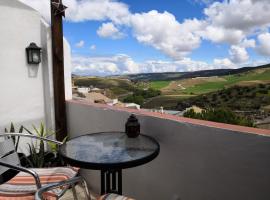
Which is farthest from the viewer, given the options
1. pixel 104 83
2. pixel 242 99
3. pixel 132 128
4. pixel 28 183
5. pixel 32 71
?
pixel 104 83

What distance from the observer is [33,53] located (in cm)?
365

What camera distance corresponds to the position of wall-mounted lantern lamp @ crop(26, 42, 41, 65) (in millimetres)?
3623

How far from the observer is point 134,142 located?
2158 mm

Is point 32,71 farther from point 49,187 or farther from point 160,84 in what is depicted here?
point 160,84

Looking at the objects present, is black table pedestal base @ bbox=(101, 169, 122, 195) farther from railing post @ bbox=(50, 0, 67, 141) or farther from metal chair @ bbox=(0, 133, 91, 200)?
railing post @ bbox=(50, 0, 67, 141)

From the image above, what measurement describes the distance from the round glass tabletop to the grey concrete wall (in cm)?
24

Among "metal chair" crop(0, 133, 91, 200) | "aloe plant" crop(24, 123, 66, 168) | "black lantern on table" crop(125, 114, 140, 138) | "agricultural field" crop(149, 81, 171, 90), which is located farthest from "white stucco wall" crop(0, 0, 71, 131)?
"agricultural field" crop(149, 81, 171, 90)

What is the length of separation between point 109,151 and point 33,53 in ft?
7.69

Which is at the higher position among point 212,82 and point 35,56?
point 35,56

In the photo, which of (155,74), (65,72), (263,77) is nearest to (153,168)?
(65,72)

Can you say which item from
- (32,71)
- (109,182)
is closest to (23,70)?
(32,71)

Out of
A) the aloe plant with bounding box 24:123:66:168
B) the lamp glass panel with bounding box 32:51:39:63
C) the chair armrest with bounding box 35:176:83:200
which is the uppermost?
the lamp glass panel with bounding box 32:51:39:63

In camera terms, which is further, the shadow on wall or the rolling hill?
the rolling hill

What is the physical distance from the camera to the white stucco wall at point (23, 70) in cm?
351
